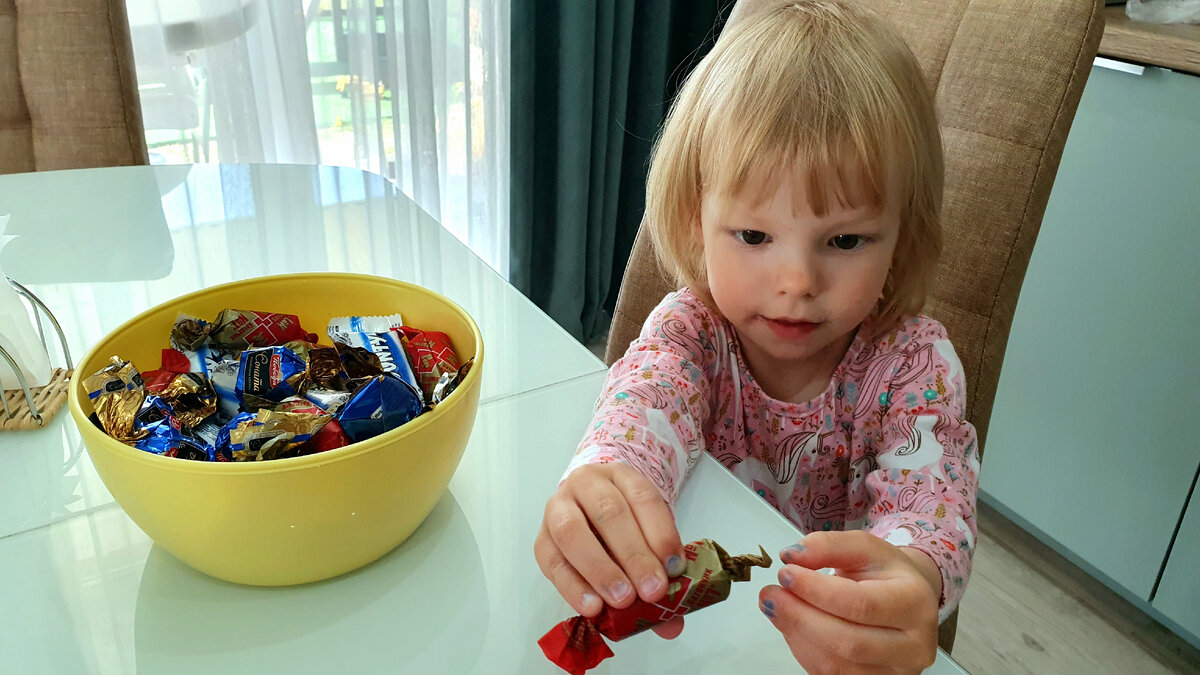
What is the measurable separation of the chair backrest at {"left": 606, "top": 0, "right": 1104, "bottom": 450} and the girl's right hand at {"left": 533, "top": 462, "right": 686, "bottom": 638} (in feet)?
1.55

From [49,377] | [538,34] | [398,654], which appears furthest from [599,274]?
[398,654]

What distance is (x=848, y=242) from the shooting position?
2.37 feet

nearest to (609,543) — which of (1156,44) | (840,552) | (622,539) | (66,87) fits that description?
(622,539)

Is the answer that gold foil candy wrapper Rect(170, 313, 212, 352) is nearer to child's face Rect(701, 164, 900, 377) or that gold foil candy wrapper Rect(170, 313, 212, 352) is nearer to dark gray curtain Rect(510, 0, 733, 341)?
child's face Rect(701, 164, 900, 377)

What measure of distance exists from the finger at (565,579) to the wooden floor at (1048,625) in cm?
121

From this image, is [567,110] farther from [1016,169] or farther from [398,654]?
[398,654]

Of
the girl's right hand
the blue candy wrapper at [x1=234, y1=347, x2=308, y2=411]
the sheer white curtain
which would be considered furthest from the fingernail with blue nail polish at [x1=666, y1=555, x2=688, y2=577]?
the sheer white curtain

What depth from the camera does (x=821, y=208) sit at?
690 millimetres

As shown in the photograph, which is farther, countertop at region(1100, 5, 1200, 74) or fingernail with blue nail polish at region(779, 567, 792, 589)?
countertop at region(1100, 5, 1200, 74)

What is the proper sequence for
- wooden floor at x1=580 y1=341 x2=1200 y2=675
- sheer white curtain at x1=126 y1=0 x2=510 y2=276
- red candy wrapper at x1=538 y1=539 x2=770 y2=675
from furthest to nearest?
sheer white curtain at x1=126 y1=0 x2=510 y2=276, wooden floor at x1=580 y1=341 x2=1200 y2=675, red candy wrapper at x1=538 y1=539 x2=770 y2=675

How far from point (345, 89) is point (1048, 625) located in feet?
5.72

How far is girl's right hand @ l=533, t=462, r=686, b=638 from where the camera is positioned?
464mm

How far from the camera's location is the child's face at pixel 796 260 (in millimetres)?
700

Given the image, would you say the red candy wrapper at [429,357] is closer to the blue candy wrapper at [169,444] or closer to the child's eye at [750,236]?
the blue candy wrapper at [169,444]
